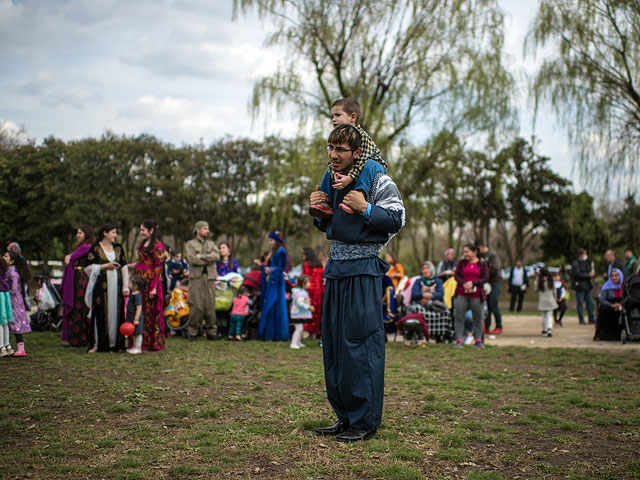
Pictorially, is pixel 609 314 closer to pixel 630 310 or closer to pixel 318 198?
pixel 630 310

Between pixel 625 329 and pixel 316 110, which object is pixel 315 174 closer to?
pixel 316 110

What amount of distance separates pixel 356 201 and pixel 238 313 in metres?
8.21

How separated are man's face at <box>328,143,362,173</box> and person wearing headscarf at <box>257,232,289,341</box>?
23.6 feet

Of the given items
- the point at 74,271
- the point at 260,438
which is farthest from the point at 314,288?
the point at 260,438

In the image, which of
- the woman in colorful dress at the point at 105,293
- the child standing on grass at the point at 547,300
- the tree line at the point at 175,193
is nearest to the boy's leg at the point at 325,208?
the woman in colorful dress at the point at 105,293

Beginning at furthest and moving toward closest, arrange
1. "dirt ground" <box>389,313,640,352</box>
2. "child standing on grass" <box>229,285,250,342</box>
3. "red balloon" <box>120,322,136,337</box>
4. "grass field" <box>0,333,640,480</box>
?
"child standing on grass" <box>229,285,250,342</box>, "dirt ground" <box>389,313,640,352</box>, "red balloon" <box>120,322,136,337</box>, "grass field" <box>0,333,640,480</box>

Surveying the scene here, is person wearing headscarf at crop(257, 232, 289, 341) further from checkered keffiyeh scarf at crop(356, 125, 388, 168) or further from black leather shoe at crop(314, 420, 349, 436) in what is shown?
black leather shoe at crop(314, 420, 349, 436)

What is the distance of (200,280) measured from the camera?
11.3m

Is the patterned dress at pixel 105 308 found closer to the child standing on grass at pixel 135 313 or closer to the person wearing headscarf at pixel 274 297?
the child standing on grass at pixel 135 313

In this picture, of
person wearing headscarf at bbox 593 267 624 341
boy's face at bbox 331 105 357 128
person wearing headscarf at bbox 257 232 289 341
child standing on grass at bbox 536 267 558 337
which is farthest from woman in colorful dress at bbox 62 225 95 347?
person wearing headscarf at bbox 593 267 624 341

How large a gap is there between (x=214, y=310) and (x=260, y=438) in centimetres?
768

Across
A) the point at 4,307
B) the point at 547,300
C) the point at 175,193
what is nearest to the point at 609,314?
the point at 547,300

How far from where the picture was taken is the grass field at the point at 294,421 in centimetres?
342

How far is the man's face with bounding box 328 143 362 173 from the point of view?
4176 mm
